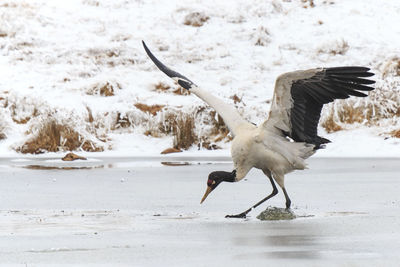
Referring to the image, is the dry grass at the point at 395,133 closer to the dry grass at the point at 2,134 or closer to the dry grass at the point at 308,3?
the dry grass at the point at 2,134

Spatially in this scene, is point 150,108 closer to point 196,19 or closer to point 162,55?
point 162,55

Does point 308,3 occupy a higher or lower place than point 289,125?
lower

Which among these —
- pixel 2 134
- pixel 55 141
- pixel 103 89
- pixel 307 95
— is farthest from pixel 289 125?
pixel 103 89

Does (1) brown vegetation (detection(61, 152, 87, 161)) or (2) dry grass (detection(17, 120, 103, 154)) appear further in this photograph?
(2) dry grass (detection(17, 120, 103, 154))

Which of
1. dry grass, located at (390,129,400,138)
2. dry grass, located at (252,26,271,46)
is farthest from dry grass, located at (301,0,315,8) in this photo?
dry grass, located at (390,129,400,138)

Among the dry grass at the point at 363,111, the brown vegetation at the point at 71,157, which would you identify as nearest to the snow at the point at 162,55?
the dry grass at the point at 363,111

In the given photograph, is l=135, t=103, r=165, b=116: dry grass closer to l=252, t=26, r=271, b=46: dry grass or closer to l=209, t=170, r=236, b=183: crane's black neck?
l=252, t=26, r=271, b=46: dry grass

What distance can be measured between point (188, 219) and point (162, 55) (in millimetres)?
21548

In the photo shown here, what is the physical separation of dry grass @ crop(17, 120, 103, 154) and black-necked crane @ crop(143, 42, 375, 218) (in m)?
11.1

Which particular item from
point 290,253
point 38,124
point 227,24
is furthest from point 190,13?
point 290,253

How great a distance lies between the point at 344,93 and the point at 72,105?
1532 cm

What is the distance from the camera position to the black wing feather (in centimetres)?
926

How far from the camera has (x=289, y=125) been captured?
30.9 ft

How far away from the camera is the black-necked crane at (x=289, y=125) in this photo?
9219 mm
